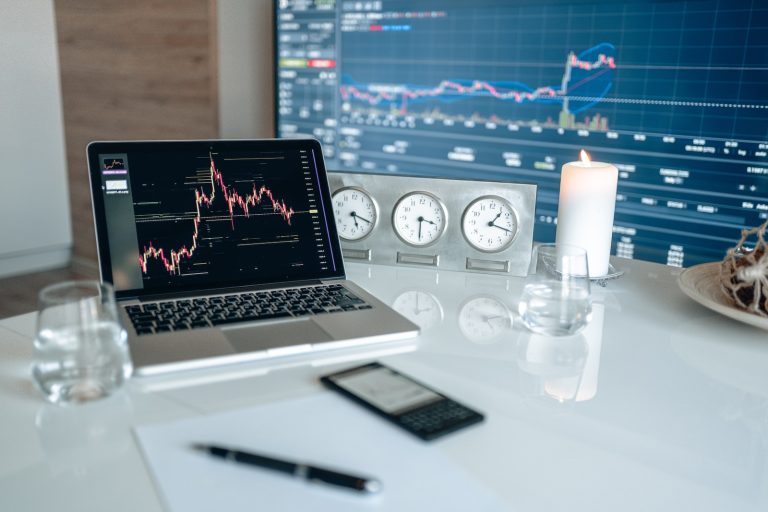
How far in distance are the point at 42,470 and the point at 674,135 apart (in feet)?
4.71

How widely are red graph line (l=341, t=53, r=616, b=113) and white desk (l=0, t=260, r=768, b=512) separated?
819 millimetres

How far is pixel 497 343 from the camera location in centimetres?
92

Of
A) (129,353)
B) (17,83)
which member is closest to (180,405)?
(129,353)

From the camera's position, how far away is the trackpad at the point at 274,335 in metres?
0.85

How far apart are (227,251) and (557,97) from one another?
1.02 m

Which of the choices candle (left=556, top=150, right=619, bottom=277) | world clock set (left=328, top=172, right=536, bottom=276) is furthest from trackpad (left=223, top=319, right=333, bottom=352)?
candle (left=556, top=150, right=619, bottom=277)

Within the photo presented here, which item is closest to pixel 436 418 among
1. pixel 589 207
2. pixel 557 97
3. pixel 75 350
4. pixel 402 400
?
pixel 402 400

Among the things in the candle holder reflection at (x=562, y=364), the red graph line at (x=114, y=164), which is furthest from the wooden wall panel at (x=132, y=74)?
the candle holder reflection at (x=562, y=364)

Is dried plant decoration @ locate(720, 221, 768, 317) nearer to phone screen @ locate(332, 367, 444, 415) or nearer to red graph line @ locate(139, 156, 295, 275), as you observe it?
phone screen @ locate(332, 367, 444, 415)

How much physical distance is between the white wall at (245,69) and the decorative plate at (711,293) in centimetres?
154

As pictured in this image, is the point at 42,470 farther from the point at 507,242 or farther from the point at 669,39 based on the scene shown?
the point at 669,39

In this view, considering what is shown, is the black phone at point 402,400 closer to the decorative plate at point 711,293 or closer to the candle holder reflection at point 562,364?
the candle holder reflection at point 562,364

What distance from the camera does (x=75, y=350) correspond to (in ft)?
2.38

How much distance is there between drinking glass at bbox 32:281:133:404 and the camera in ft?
2.37
